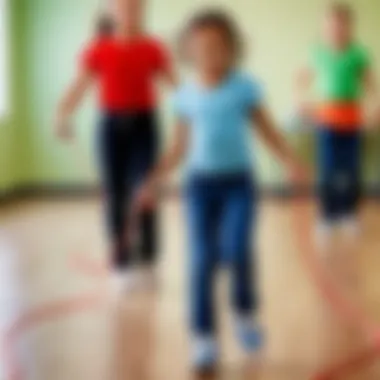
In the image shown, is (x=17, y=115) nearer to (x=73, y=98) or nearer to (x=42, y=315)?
(x=73, y=98)

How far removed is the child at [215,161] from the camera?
2.83m

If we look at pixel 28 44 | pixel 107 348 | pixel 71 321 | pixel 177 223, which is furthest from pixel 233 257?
pixel 28 44

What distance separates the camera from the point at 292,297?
368 centimetres

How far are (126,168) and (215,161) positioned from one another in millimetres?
1100

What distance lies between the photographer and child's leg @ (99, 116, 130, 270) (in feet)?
12.7

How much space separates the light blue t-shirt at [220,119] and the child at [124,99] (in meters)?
1.00

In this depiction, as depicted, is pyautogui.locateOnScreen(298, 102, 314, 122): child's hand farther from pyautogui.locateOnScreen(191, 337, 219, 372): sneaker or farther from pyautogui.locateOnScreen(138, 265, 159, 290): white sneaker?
pyautogui.locateOnScreen(191, 337, 219, 372): sneaker

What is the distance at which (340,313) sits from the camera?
3.42 metres

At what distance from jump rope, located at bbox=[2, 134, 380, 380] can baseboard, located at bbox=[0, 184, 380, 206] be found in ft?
5.82

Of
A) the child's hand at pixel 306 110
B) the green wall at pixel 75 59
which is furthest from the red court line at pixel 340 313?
the green wall at pixel 75 59

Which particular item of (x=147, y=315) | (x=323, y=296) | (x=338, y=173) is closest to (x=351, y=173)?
(x=338, y=173)

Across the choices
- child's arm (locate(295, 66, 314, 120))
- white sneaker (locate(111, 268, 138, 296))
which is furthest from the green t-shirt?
white sneaker (locate(111, 268, 138, 296))

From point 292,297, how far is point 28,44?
12.4ft

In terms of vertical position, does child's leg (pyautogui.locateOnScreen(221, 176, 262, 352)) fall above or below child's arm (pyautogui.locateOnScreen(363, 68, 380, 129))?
below
